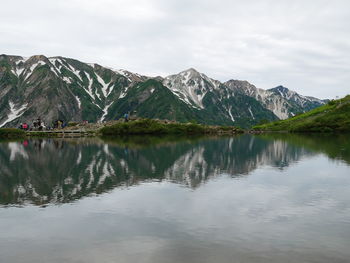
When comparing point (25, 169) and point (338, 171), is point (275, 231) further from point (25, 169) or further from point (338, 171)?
point (25, 169)

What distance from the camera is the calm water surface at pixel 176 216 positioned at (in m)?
25.4

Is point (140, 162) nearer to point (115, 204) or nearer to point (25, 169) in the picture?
point (25, 169)

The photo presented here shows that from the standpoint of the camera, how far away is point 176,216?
3544 cm

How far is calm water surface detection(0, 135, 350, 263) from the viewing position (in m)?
25.4

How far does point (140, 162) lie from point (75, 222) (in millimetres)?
49298

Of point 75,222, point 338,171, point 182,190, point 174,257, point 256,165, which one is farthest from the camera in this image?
point 256,165

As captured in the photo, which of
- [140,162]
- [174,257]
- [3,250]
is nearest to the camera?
[174,257]

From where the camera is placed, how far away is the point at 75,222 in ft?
111

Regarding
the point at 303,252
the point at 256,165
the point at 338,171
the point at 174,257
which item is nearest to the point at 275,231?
the point at 303,252

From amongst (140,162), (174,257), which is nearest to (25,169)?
(140,162)

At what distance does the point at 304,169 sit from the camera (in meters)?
69.6

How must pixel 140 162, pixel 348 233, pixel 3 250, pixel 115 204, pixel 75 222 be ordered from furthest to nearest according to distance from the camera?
pixel 140 162 < pixel 115 204 < pixel 75 222 < pixel 348 233 < pixel 3 250

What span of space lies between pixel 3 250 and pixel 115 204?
53.1ft

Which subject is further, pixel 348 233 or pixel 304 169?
pixel 304 169
